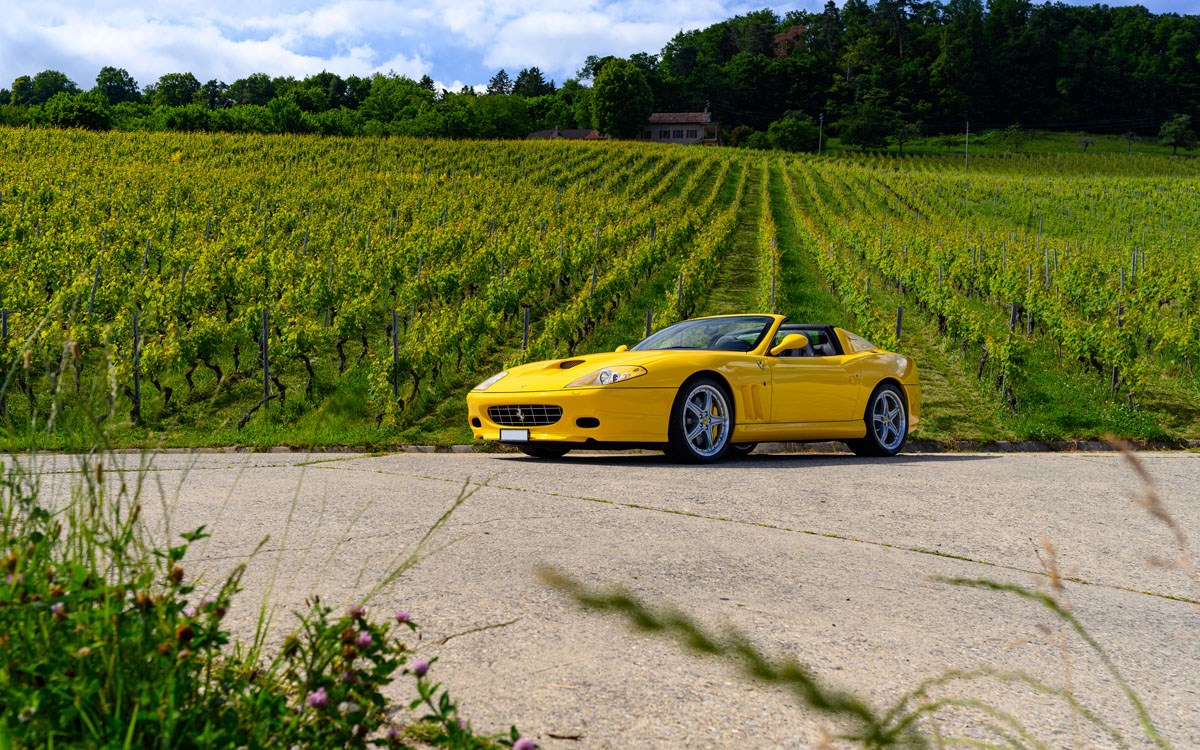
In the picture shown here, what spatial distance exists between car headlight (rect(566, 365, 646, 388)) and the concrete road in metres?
0.80

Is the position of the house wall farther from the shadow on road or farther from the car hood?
the car hood

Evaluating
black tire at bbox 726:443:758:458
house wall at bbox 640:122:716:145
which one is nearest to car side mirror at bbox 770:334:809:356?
black tire at bbox 726:443:758:458

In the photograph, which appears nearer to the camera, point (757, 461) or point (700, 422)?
point (700, 422)

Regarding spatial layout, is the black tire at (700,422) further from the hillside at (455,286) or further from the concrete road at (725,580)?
the hillside at (455,286)

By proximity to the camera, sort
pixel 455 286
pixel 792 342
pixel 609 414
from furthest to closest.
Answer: pixel 455 286 < pixel 792 342 < pixel 609 414

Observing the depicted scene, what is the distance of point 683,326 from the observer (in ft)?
31.5

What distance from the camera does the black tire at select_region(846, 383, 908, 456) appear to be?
977 centimetres

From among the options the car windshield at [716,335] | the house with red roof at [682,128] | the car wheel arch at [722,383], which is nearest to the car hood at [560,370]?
the car wheel arch at [722,383]

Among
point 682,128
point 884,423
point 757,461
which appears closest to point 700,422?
point 757,461

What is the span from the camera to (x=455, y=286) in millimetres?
19156

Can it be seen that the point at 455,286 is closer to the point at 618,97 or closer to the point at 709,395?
the point at 709,395

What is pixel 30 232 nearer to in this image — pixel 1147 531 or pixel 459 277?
pixel 459 277

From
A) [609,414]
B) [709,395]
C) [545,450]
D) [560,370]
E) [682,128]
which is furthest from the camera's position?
[682,128]

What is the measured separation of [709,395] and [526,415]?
1.58 meters
